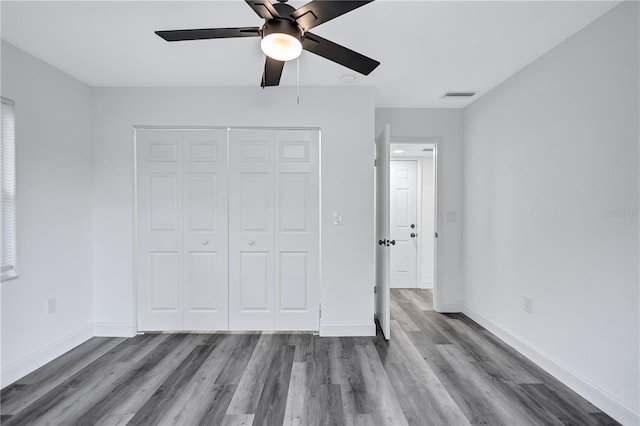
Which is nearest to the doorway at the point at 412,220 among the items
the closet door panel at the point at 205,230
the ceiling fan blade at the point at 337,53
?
the closet door panel at the point at 205,230

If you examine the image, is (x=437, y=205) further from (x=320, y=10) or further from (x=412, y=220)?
(x=320, y=10)

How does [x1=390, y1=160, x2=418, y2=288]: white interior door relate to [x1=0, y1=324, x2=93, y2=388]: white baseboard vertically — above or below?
above

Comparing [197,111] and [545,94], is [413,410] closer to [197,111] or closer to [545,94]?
[545,94]

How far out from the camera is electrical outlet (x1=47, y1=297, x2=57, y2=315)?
253 cm

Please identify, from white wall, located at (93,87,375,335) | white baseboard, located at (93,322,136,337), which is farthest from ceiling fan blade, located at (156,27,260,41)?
white baseboard, located at (93,322,136,337)

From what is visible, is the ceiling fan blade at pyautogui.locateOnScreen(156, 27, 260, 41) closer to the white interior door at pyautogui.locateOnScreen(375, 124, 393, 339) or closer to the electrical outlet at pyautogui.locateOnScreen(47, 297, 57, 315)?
the white interior door at pyautogui.locateOnScreen(375, 124, 393, 339)

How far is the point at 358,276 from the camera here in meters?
3.02

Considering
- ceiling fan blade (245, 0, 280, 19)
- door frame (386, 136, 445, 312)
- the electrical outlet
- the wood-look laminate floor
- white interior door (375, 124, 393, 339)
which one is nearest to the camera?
ceiling fan blade (245, 0, 280, 19)

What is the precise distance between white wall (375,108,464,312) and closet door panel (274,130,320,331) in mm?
1177

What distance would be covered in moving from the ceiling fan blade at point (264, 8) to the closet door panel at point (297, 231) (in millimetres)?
1708

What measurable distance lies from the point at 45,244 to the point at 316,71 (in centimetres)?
272

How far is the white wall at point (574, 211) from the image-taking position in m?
1.81

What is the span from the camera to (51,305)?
8.40 ft

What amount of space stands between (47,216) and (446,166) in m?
4.06
